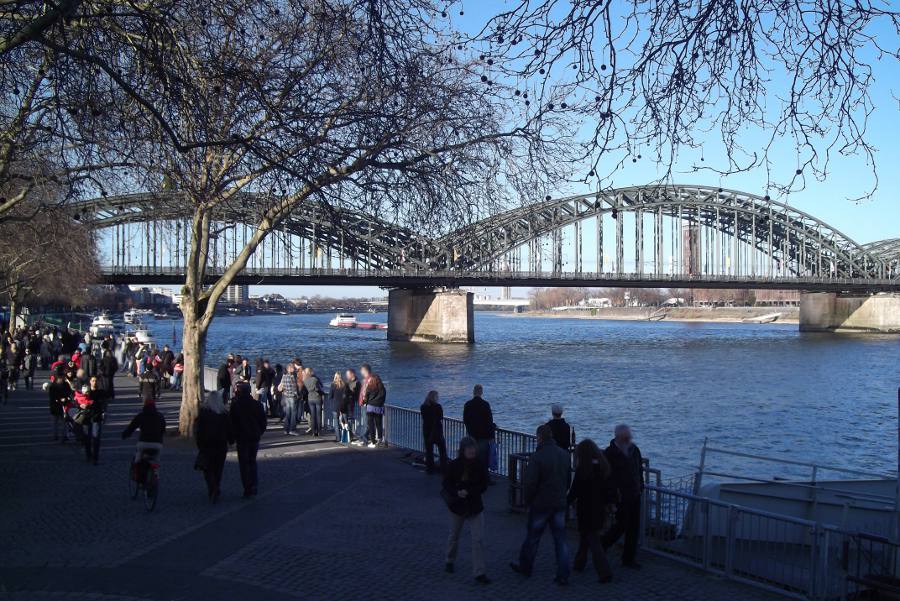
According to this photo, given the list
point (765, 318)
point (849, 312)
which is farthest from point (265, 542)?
point (765, 318)

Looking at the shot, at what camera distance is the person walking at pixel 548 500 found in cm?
886

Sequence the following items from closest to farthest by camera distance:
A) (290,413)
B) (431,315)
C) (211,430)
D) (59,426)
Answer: (211,430), (59,426), (290,413), (431,315)

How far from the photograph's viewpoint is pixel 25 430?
19484mm

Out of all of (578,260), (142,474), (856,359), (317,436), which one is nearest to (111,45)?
(142,474)

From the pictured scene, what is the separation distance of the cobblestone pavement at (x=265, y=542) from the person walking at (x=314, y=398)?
411cm

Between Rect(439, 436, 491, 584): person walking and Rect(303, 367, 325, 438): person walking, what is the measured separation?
432 inches

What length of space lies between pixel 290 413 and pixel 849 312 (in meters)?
107

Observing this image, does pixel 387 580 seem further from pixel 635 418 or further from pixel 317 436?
pixel 635 418

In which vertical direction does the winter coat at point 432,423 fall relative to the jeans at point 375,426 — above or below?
above

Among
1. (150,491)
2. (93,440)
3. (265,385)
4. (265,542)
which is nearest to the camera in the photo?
(265,542)

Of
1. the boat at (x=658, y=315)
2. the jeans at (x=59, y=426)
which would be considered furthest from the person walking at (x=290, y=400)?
the boat at (x=658, y=315)

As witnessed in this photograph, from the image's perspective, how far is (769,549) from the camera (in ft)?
33.3

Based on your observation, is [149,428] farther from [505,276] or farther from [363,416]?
[505,276]

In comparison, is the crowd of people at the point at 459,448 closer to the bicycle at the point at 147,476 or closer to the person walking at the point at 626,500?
the person walking at the point at 626,500
